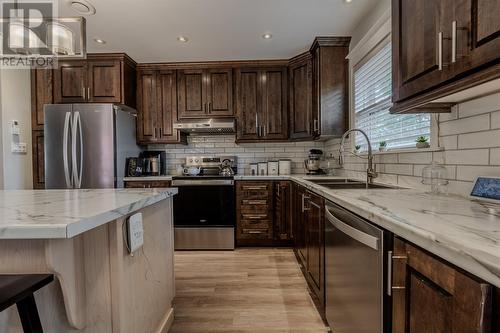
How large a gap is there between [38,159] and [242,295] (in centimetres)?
313

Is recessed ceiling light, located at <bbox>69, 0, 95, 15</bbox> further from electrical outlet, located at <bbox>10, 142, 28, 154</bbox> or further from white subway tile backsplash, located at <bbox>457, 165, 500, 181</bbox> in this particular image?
white subway tile backsplash, located at <bbox>457, 165, 500, 181</bbox>

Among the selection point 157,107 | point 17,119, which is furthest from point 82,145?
point 157,107

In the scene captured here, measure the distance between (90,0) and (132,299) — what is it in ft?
7.75

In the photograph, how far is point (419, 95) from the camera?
3.95ft

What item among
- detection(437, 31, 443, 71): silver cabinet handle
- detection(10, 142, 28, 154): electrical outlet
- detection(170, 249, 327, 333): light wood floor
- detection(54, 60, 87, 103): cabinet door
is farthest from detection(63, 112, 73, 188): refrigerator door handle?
detection(437, 31, 443, 71): silver cabinet handle

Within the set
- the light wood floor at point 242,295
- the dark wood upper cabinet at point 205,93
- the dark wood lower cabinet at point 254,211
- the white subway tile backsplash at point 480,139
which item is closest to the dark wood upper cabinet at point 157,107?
the dark wood upper cabinet at point 205,93

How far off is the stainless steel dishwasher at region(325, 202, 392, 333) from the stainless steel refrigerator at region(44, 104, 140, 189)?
8.75ft

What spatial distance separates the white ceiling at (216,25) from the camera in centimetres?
231

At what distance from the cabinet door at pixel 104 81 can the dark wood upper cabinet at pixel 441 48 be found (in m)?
3.15

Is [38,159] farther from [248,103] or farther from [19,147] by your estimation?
[248,103]

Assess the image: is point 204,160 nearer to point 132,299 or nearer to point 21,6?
point 21,6

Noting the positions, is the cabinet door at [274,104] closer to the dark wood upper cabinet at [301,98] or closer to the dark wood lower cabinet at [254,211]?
the dark wood upper cabinet at [301,98]

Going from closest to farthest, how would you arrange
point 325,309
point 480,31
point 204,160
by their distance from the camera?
point 480,31 → point 325,309 → point 204,160

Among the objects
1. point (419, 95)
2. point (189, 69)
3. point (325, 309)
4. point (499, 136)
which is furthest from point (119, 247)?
point (189, 69)
